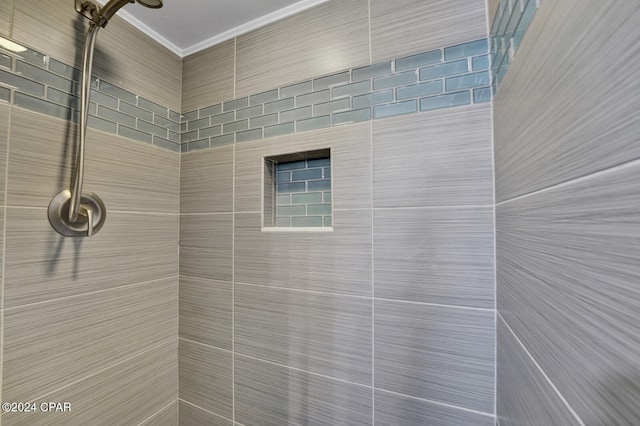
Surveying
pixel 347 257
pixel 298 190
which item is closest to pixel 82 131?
pixel 298 190

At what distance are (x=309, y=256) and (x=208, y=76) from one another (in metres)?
0.94

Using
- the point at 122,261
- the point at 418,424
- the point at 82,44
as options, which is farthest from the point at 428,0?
the point at 122,261

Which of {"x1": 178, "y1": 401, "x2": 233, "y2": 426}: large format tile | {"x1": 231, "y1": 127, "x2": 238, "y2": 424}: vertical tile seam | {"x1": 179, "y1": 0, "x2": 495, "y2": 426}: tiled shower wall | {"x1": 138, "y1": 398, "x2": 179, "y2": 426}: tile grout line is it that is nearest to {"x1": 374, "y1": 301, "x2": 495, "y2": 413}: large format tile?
{"x1": 179, "y1": 0, "x2": 495, "y2": 426}: tiled shower wall

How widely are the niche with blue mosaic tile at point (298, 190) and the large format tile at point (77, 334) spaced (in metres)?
0.61

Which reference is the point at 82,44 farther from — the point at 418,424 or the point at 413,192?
the point at 418,424

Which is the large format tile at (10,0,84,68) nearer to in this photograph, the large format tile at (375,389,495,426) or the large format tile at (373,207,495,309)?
the large format tile at (373,207,495,309)

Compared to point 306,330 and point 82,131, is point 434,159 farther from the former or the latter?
point 82,131

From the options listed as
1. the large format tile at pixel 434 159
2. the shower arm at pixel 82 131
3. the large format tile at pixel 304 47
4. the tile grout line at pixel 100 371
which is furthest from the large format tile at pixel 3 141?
the large format tile at pixel 434 159

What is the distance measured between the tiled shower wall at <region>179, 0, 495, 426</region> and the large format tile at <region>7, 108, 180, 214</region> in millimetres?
103

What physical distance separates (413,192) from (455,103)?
0.28 meters

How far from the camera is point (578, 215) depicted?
258 mm

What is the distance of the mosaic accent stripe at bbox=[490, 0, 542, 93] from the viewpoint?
426mm

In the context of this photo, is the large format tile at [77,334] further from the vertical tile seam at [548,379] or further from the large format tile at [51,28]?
the vertical tile seam at [548,379]

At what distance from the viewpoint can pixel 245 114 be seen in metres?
1.05
